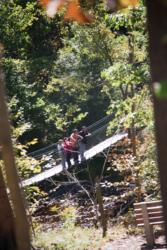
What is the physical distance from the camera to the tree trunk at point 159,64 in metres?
1.34

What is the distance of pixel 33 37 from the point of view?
95.3 ft

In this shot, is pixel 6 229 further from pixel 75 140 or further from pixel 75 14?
pixel 75 140

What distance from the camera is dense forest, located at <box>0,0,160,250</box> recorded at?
10.0 m

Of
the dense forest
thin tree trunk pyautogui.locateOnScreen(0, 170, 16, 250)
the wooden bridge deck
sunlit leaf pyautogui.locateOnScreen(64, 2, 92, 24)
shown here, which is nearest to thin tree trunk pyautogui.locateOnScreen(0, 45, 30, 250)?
sunlit leaf pyautogui.locateOnScreen(64, 2, 92, 24)

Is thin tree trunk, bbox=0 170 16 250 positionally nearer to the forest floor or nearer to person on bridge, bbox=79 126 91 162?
the forest floor

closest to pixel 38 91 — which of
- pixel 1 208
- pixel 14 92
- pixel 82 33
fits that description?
pixel 14 92

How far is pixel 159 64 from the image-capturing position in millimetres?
1381

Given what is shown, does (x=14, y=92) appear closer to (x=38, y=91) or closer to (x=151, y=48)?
(x=38, y=91)

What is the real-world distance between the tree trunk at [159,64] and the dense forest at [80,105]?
6.74 meters

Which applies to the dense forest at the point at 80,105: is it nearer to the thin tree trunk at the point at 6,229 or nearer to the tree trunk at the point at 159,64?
the thin tree trunk at the point at 6,229

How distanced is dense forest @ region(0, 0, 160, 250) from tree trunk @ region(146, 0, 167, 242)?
6.74 metres

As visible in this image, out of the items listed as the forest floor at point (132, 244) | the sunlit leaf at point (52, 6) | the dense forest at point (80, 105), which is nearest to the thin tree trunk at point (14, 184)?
the sunlit leaf at point (52, 6)

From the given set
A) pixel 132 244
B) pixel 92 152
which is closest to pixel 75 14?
pixel 132 244

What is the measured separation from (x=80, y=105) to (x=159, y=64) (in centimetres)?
2870
